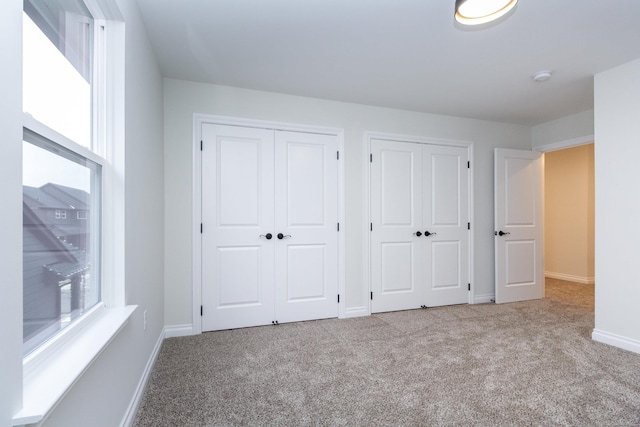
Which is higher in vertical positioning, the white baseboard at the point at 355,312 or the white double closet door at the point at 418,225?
the white double closet door at the point at 418,225

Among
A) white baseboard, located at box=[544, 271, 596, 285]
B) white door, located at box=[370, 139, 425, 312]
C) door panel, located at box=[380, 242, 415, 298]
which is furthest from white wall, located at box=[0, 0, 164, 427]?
white baseboard, located at box=[544, 271, 596, 285]

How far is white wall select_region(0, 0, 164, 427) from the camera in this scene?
2.44 ft

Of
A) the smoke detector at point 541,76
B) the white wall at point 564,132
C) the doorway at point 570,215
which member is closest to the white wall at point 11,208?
the smoke detector at point 541,76

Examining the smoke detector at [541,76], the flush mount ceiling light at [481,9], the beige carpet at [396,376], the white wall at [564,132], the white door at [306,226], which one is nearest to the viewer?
the flush mount ceiling light at [481,9]

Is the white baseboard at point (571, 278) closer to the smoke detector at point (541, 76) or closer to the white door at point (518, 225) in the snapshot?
the white door at point (518, 225)

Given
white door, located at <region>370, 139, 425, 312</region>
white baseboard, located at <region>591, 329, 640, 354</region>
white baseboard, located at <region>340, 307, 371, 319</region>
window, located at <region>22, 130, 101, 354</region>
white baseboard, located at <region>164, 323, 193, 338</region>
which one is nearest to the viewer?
window, located at <region>22, 130, 101, 354</region>

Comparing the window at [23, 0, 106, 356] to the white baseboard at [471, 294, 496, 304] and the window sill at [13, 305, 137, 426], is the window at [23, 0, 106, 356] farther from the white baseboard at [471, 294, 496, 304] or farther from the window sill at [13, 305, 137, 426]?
the white baseboard at [471, 294, 496, 304]

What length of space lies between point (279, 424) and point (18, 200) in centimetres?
157

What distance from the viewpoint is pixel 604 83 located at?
2824 millimetres

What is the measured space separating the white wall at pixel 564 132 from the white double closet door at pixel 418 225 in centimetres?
119

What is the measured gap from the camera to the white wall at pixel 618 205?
264 cm

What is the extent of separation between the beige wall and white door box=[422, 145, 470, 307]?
8.76 feet

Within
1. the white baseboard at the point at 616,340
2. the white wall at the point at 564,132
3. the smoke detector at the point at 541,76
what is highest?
the smoke detector at the point at 541,76

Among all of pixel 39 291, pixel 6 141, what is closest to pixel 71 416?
pixel 39 291
